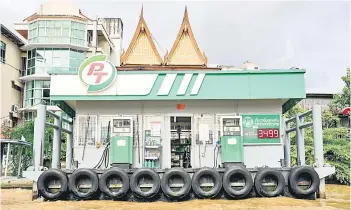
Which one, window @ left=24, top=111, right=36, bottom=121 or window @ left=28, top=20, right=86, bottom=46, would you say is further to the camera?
window @ left=24, top=111, right=36, bottom=121

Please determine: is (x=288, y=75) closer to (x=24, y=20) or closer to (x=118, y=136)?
(x=118, y=136)

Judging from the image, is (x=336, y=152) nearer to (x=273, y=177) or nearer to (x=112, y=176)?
(x=273, y=177)

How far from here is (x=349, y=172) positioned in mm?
15094

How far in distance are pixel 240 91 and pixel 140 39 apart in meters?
5.57

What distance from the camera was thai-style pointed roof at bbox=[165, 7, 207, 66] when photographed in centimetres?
1453

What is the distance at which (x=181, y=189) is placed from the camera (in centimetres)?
878

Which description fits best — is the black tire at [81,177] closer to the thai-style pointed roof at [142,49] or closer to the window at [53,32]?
the thai-style pointed roof at [142,49]

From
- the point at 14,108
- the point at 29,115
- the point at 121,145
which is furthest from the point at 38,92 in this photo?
the point at 121,145

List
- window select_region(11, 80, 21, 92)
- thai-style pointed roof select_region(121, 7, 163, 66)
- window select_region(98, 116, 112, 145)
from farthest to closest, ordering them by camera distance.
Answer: window select_region(11, 80, 21, 92), thai-style pointed roof select_region(121, 7, 163, 66), window select_region(98, 116, 112, 145)

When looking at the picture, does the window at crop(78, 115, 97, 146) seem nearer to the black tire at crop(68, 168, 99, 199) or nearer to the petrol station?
the petrol station

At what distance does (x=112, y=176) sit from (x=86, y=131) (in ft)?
6.88

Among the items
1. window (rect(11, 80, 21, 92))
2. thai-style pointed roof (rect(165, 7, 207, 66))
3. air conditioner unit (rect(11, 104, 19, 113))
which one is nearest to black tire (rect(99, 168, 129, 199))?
thai-style pointed roof (rect(165, 7, 207, 66))

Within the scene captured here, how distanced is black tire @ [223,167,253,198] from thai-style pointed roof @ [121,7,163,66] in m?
6.56

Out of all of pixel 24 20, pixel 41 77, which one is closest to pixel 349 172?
pixel 41 77
